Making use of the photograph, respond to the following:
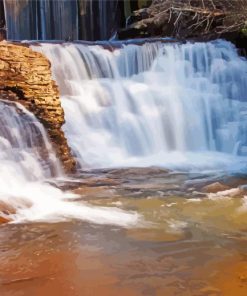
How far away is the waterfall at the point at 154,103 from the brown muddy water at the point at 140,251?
3144 millimetres

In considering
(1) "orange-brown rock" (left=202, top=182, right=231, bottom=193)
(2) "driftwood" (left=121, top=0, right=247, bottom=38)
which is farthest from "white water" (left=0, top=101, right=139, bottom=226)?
(2) "driftwood" (left=121, top=0, right=247, bottom=38)

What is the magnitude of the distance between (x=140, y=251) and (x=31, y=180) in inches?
Result: 130

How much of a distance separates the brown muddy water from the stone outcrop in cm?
211

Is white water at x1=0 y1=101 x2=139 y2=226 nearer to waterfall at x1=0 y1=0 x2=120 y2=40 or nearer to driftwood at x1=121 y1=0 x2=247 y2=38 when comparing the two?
driftwood at x1=121 y1=0 x2=247 y2=38

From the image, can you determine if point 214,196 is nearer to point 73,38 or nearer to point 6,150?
point 6,150

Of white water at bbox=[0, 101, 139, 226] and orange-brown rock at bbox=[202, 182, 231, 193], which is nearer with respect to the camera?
white water at bbox=[0, 101, 139, 226]

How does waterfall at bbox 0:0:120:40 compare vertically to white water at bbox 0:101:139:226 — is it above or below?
above

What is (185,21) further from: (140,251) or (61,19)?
(140,251)

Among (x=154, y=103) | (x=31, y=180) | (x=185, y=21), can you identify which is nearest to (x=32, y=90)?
(x=31, y=180)

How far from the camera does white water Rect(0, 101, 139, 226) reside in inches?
215

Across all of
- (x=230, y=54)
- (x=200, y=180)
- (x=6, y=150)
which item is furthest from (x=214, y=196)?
(x=230, y=54)

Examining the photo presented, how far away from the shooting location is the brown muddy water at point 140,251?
3.61m

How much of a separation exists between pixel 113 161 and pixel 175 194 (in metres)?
3.03

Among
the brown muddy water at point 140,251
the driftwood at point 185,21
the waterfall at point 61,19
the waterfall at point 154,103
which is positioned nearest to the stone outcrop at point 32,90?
the waterfall at point 154,103
